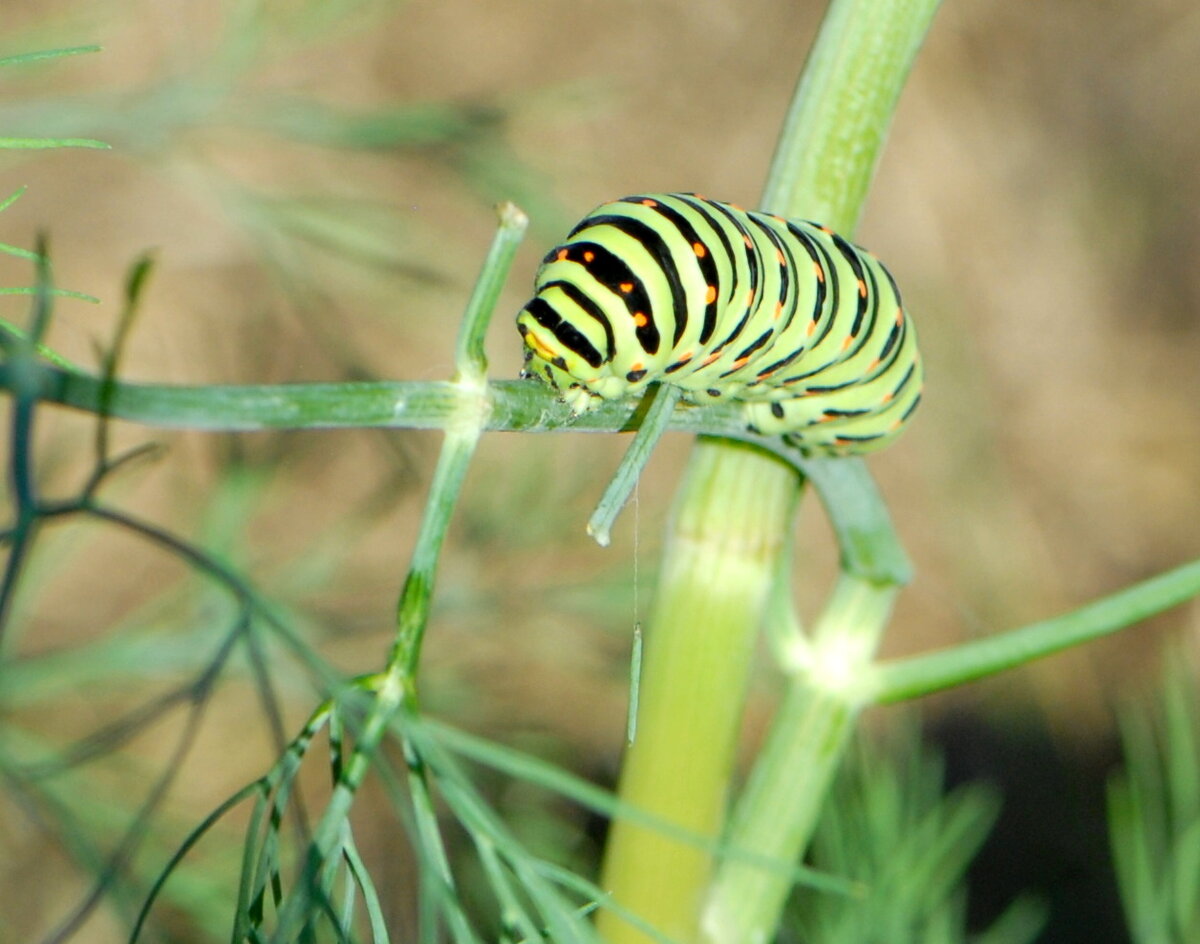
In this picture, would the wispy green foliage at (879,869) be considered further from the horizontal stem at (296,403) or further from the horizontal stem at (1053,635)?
the horizontal stem at (296,403)

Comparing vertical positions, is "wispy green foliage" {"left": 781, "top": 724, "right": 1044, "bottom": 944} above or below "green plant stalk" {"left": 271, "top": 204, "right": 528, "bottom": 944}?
below

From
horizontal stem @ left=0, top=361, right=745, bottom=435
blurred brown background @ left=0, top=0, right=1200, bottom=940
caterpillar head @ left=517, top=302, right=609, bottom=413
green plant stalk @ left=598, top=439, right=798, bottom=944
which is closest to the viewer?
horizontal stem @ left=0, top=361, right=745, bottom=435

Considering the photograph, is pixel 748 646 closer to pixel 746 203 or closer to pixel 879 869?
pixel 879 869

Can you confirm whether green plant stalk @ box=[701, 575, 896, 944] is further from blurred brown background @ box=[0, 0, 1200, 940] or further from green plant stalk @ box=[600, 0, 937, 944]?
blurred brown background @ box=[0, 0, 1200, 940]

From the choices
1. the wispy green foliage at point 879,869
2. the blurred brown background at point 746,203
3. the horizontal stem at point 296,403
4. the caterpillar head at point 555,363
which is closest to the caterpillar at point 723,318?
the caterpillar head at point 555,363

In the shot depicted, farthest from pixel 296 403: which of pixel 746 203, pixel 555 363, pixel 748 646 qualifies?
pixel 746 203

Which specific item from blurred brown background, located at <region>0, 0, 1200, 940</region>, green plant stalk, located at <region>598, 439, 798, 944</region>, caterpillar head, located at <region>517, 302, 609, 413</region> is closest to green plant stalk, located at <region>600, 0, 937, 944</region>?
green plant stalk, located at <region>598, 439, 798, 944</region>

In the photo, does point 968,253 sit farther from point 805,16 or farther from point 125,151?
point 125,151

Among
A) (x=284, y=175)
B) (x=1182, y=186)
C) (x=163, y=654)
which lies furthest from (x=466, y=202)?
(x=1182, y=186)
